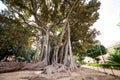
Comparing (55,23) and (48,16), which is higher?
(48,16)

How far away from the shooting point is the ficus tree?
36.4 feet

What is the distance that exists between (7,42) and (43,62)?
787 centimetres

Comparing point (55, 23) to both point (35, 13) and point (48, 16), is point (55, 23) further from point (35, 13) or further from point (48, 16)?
point (35, 13)

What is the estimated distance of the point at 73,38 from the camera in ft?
45.2

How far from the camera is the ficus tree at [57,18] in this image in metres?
11.1

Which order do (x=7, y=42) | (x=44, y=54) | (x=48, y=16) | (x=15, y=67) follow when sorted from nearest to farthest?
(x=15, y=67) < (x=44, y=54) < (x=48, y=16) < (x=7, y=42)

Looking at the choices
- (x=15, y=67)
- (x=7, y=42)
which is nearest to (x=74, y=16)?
(x=15, y=67)

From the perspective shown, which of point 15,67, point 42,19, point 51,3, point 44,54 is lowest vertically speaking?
point 15,67

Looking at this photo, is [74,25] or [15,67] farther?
[74,25]

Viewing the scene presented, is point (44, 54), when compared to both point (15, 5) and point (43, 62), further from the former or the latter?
point (15, 5)

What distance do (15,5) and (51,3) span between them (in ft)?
10.1

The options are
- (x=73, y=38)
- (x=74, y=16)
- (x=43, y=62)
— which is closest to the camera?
(x=43, y=62)

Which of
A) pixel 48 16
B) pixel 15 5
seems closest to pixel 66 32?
pixel 48 16

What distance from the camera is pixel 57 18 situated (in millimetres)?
12523
